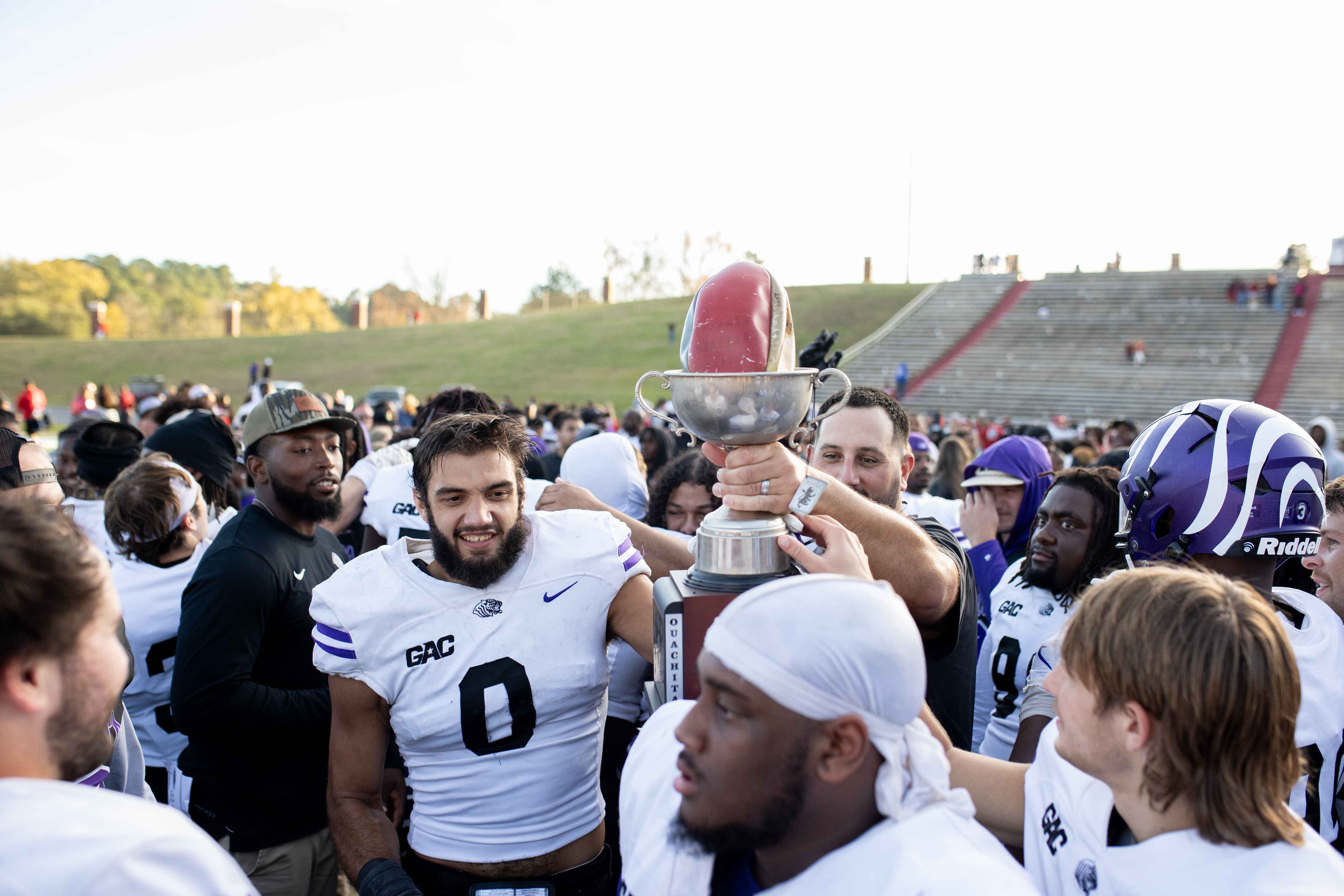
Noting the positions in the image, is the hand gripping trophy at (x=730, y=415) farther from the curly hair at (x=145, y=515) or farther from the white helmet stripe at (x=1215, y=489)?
the curly hair at (x=145, y=515)

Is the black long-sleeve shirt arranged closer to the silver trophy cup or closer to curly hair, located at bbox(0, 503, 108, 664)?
curly hair, located at bbox(0, 503, 108, 664)

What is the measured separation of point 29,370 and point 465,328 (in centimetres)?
2052

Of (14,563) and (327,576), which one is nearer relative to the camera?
(14,563)

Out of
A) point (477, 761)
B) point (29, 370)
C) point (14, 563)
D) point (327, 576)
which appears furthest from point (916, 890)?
point (29, 370)

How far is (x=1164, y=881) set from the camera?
1399mm

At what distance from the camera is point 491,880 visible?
2.34 m

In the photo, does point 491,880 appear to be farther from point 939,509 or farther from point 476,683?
point 939,509

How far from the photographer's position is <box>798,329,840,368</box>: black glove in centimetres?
406

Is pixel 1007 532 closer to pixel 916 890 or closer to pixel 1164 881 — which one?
pixel 1164 881

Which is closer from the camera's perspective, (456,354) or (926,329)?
(926,329)

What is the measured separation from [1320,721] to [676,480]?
281 centimetres

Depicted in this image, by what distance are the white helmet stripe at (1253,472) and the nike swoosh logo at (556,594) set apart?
168 cm

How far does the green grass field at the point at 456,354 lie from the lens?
123ft

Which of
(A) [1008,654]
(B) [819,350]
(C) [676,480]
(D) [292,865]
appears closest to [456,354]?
(C) [676,480]
